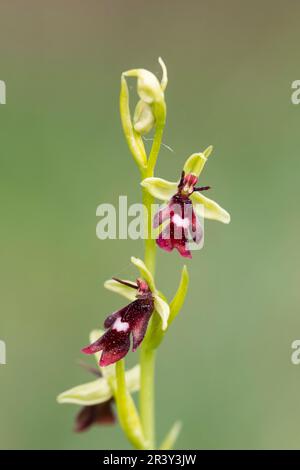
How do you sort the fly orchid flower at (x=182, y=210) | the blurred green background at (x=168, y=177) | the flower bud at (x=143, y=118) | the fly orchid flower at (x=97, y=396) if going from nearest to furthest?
the fly orchid flower at (x=182, y=210), the flower bud at (x=143, y=118), the fly orchid flower at (x=97, y=396), the blurred green background at (x=168, y=177)

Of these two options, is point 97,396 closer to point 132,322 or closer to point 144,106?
point 132,322

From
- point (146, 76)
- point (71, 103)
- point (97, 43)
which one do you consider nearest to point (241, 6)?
point (97, 43)

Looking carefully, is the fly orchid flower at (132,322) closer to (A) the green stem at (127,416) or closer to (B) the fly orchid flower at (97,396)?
(A) the green stem at (127,416)

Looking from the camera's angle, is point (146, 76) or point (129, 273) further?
point (129, 273)

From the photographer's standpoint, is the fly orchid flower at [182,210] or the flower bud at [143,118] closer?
the fly orchid flower at [182,210]

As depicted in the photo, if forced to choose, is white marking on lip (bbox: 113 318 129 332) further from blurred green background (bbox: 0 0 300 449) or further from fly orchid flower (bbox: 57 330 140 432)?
blurred green background (bbox: 0 0 300 449)

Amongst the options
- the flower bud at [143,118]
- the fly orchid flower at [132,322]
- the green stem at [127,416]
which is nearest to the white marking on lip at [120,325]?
the fly orchid flower at [132,322]

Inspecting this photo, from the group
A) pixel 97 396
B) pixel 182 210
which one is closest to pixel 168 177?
pixel 97 396
